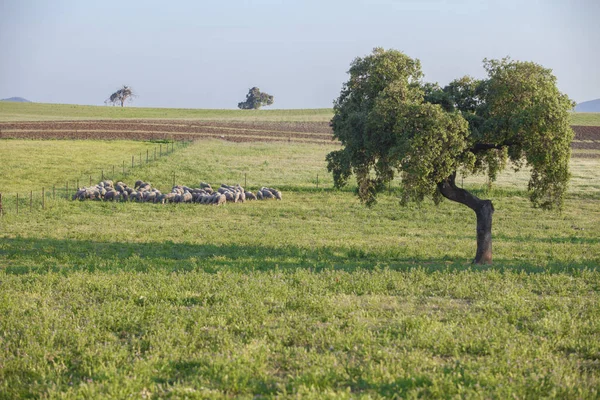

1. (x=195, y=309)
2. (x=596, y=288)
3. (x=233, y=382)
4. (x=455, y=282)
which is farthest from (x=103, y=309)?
(x=596, y=288)

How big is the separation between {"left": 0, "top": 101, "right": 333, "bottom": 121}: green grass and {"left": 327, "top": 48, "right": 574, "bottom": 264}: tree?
106665 mm

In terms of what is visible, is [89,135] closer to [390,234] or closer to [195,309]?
[390,234]

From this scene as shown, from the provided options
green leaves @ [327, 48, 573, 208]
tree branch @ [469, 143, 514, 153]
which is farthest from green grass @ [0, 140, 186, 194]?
tree branch @ [469, 143, 514, 153]

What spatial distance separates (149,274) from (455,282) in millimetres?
8805

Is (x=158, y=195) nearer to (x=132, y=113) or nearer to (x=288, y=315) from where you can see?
(x=288, y=315)

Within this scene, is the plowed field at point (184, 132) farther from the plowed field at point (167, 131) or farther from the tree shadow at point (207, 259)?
the tree shadow at point (207, 259)

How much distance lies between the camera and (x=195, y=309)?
12164 mm

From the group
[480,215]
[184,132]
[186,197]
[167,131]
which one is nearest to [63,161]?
[186,197]

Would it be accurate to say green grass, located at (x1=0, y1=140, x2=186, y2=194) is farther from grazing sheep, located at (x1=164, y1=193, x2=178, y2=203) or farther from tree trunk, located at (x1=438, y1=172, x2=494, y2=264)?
tree trunk, located at (x1=438, y1=172, x2=494, y2=264)

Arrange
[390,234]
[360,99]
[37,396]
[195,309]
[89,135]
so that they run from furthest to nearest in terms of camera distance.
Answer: [89,135] → [390,234] → [360,99] → [195,309] → [37,396]

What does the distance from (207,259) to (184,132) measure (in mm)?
78858

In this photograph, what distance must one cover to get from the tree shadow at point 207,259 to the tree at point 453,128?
2.99 metres

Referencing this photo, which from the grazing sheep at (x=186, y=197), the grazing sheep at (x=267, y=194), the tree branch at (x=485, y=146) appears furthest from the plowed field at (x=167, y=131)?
the tree branch at (x=485, y=146)

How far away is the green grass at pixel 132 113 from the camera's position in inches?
5266
